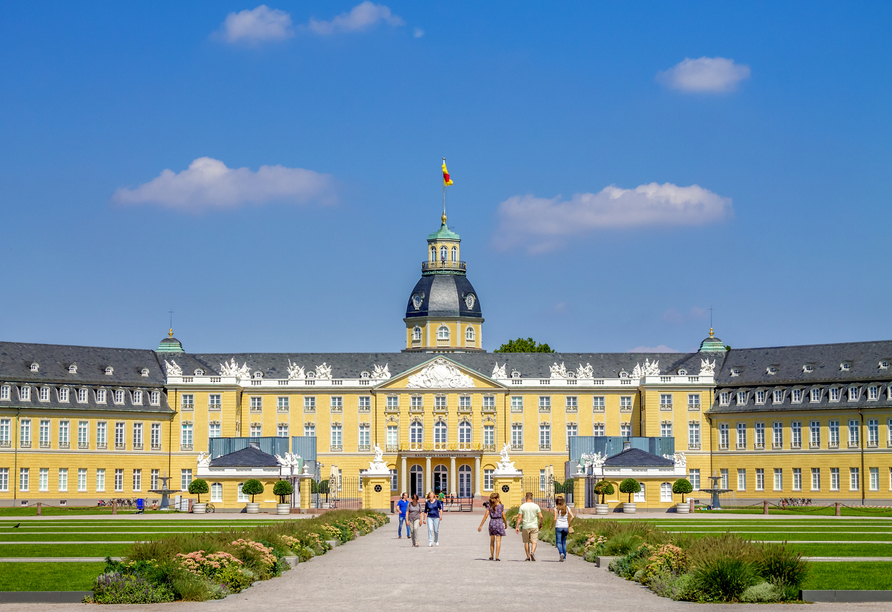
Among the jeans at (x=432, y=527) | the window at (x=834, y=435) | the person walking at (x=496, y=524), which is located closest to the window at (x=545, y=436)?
the window at (x=834, y=435)

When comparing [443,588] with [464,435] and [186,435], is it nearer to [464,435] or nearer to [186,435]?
[464,435]

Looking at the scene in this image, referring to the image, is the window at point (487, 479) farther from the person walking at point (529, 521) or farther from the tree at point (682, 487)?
the person walking at point (529, 521)

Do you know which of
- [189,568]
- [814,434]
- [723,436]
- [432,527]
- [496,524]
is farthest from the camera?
[723,436]

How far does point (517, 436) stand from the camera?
100125 mm

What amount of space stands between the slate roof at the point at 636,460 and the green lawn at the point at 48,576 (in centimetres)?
4605

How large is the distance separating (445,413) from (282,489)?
32.3 m

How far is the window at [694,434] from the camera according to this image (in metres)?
98.4

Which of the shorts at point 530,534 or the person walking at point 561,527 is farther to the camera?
the person walking at point 561,527

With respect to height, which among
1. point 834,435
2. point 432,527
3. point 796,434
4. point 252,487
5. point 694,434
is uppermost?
point 694,434

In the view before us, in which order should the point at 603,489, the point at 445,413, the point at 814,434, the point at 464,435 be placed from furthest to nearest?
1. the point at 445,413
2. the point at 464,435
3. the point at 814,434
4. the point at 603,489

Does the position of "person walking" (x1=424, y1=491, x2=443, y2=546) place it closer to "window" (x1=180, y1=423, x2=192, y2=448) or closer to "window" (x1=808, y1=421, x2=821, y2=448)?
"window" (x1=808, y1=421, x2=821, y2=448)

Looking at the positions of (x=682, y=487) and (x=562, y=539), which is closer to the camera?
(x=562, y=539)

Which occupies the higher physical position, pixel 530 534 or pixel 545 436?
pixel 545 436

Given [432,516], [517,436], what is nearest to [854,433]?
[517,436]
